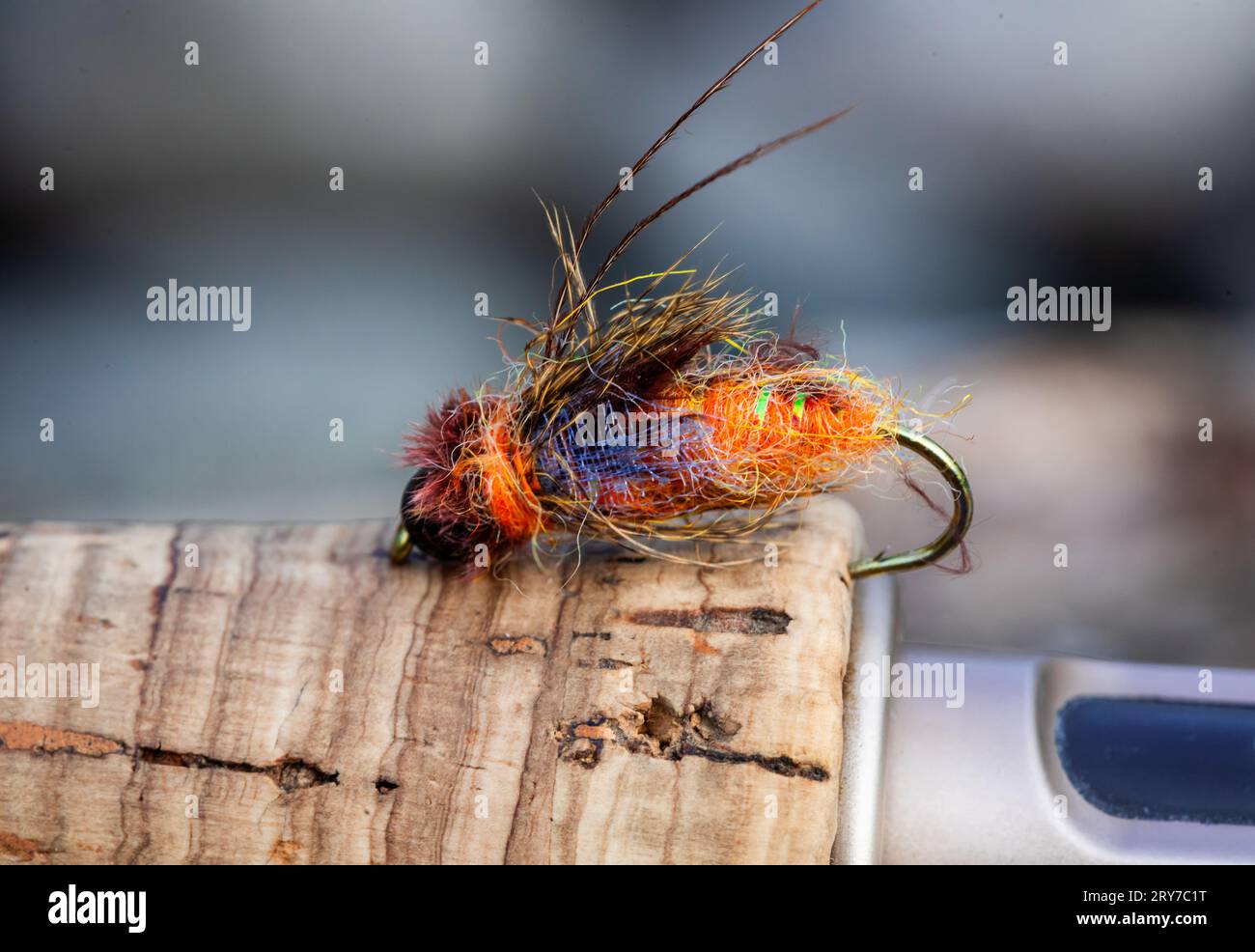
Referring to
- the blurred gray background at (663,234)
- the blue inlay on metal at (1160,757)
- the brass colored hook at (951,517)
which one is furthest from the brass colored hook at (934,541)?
the blurred gray background at (663,234)

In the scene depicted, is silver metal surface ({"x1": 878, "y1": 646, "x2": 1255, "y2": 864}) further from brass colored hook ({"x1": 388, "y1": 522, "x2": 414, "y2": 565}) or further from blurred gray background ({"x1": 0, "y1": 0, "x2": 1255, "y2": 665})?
blurred gray background ({"x1": 0, "y1": 0, "x2": 1255, "y2": 665})

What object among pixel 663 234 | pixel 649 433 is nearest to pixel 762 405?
pixel 649 433

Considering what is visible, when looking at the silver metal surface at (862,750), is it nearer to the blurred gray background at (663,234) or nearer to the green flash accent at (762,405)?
the green flash accent at (762,405)

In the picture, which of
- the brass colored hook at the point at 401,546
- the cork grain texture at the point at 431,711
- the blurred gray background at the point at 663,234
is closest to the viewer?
the cork grain texture at the point at 431,711

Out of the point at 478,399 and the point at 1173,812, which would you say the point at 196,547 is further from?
the point at 1173,812

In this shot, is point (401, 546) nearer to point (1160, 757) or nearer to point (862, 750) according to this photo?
point (862, 750)

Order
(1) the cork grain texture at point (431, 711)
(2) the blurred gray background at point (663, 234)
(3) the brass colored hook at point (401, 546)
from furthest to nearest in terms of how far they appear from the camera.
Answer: (2) the blurred gray background at point (663, 234) < (3) the brass colored hook at point (401, 546) < (1) the cork grain texture at point (431, 711)

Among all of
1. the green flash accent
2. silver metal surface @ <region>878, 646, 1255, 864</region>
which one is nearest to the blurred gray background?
silver metal surface @ <region>878, 646, 1255, 864</region>
